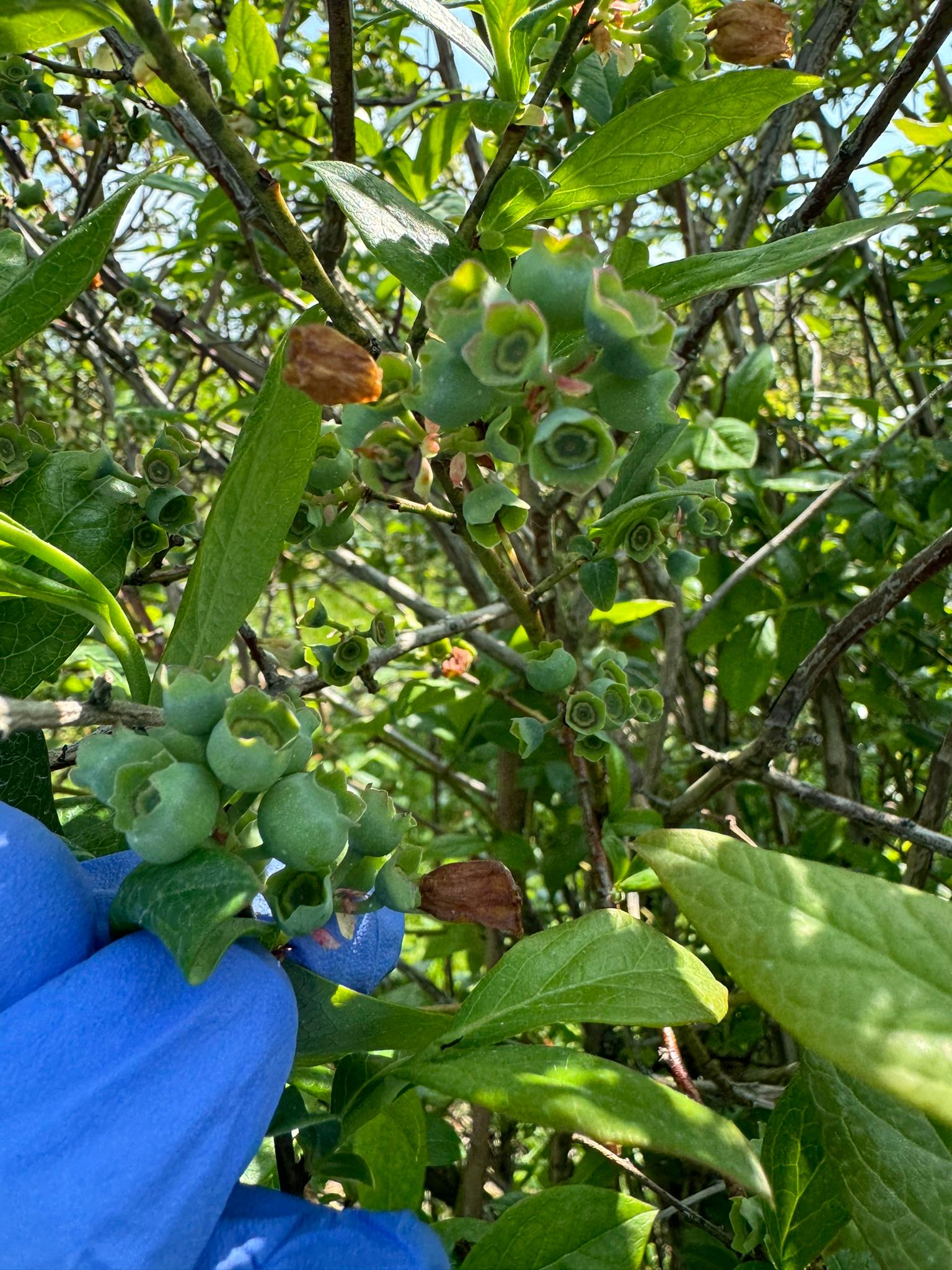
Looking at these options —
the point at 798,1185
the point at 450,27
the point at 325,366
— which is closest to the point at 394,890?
the point at 325,366

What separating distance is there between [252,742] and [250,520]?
0.62 ft

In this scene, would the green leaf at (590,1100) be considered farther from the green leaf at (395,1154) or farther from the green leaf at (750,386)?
the green leaf at (750,386)

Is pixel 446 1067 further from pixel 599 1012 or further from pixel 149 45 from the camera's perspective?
pixel 149 45

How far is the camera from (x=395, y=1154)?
2.34 ft

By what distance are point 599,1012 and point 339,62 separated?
2.11ft

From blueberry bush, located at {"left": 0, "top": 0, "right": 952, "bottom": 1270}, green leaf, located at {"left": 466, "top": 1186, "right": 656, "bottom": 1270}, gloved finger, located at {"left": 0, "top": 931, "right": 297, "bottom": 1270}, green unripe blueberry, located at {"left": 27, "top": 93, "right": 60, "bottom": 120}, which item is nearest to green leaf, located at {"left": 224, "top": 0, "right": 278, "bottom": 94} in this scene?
blueberry bush, located at {"left": 0, "top": 0, "right": 952, "bottom": 1270}

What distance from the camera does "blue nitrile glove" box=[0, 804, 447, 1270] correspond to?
399 mm

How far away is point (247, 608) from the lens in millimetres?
570

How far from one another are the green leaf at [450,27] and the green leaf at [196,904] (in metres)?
0.48

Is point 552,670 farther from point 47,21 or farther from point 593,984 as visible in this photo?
point 47,21

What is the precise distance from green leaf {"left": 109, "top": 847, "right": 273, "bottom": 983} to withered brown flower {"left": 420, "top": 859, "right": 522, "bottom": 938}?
13 cm

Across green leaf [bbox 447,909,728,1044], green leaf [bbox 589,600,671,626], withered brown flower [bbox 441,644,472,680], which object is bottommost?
green leaf [bbox 447,909,728,1044]

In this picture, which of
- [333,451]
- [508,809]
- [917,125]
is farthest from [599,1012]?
[917,125]

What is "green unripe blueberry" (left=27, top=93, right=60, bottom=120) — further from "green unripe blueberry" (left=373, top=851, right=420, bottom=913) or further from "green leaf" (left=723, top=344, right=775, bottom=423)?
"green unripe blueberry" (left=373, top=851, right=420, bottom=913)
